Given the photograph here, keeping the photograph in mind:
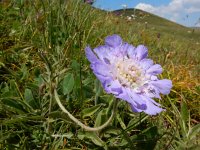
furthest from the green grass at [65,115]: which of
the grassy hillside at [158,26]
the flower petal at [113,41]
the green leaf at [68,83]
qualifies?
the grassy hillside at [158,26]

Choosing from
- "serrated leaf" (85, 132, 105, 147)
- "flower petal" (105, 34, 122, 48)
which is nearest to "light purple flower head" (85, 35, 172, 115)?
"flower petal" (105, 34, 122, 48)

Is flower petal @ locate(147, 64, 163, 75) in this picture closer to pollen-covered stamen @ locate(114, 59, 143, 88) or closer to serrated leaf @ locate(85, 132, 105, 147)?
pollen-covered stamen @ locate(114, 59, 143, 88)

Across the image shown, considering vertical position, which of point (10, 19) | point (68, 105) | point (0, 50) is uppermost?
point (10, 19)

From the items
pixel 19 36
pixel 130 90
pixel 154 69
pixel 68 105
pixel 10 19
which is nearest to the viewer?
pixel 130 90

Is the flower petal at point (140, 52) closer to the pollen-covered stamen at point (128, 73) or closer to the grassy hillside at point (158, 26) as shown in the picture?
the pollen-covered stamen at point (128, 73)

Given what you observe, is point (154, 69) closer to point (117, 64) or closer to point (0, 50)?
point (117, 64)

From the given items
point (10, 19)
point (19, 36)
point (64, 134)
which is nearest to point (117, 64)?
point (64, 134)

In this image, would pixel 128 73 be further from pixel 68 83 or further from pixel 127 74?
pixel 68 83
